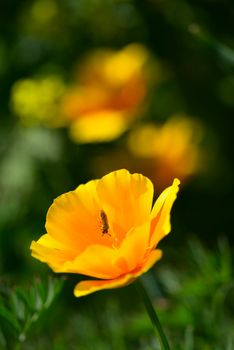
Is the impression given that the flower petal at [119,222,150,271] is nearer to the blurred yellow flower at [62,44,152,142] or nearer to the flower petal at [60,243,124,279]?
the flower petal at [60,243,124,279]

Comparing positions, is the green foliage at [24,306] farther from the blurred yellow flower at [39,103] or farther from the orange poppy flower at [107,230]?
the blurred yellow flower at [39,103]

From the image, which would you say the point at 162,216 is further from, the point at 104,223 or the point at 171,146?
the point at 171,146

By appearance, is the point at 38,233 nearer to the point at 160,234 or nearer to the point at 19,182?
the point at 19,182

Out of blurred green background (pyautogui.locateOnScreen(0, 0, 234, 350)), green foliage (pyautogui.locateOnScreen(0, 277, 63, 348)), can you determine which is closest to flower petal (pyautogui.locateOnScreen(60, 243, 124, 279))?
green foliage (pyautogui.locateOnScreen(0, 277, 63, 348))

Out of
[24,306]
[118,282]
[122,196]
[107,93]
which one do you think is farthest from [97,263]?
[107,93]

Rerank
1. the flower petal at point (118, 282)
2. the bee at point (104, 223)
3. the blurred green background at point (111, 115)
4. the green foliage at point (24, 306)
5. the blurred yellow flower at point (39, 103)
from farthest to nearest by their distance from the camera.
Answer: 1. the blurred yellow flower at point (39, 103)
2. the blurred green background at point (111, 115)
3. the green foliage at point (24, 306)
4. the bee at point (104, 223)
5. the flower petal at point (118, 282)

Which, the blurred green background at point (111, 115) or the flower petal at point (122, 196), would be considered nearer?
the flower petal at point (122, 196)

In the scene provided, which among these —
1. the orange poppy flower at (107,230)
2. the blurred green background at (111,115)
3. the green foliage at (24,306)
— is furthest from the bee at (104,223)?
the blurred green background at (111,115)
